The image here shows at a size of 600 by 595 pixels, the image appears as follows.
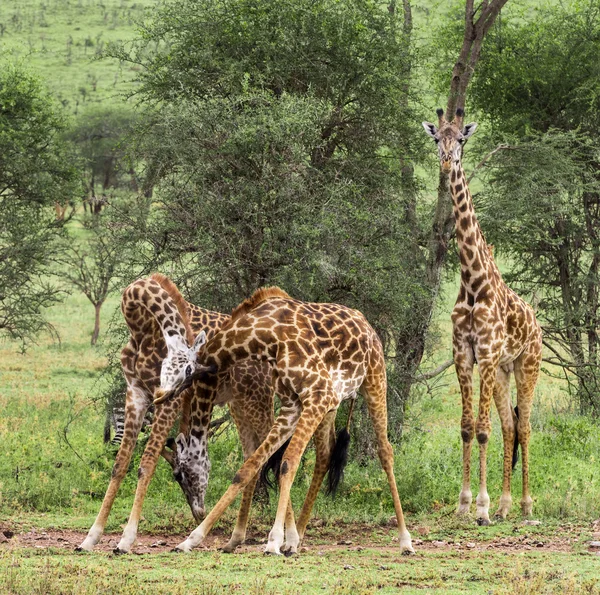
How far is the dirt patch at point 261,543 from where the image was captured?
918 cm

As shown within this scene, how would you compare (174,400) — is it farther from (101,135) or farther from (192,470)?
(101,135)

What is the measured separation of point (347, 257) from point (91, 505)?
4328 mm

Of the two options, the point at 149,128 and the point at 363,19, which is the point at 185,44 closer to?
the point at 149,128

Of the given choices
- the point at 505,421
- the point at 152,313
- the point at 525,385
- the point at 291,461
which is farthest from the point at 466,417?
the point at 152,313

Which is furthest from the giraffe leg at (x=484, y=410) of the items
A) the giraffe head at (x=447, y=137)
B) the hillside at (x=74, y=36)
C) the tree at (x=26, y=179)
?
the hillside at (x=74, y=36)

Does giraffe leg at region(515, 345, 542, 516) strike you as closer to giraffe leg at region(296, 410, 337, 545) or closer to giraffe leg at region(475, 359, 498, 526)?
giraffe leg at region(475, 359, 498, 526)

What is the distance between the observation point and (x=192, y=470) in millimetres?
9234

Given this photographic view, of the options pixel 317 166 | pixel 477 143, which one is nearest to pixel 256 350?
pixel 317 166

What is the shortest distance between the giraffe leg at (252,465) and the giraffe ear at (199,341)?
0.91 m

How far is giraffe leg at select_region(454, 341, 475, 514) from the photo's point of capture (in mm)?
10773

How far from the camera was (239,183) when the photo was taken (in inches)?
461

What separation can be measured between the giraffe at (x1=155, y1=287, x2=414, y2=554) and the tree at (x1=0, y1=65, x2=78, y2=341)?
989 centimetres

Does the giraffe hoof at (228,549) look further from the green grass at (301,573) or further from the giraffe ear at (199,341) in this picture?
the giraffe ear at (199,341)

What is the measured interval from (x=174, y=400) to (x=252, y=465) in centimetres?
117
